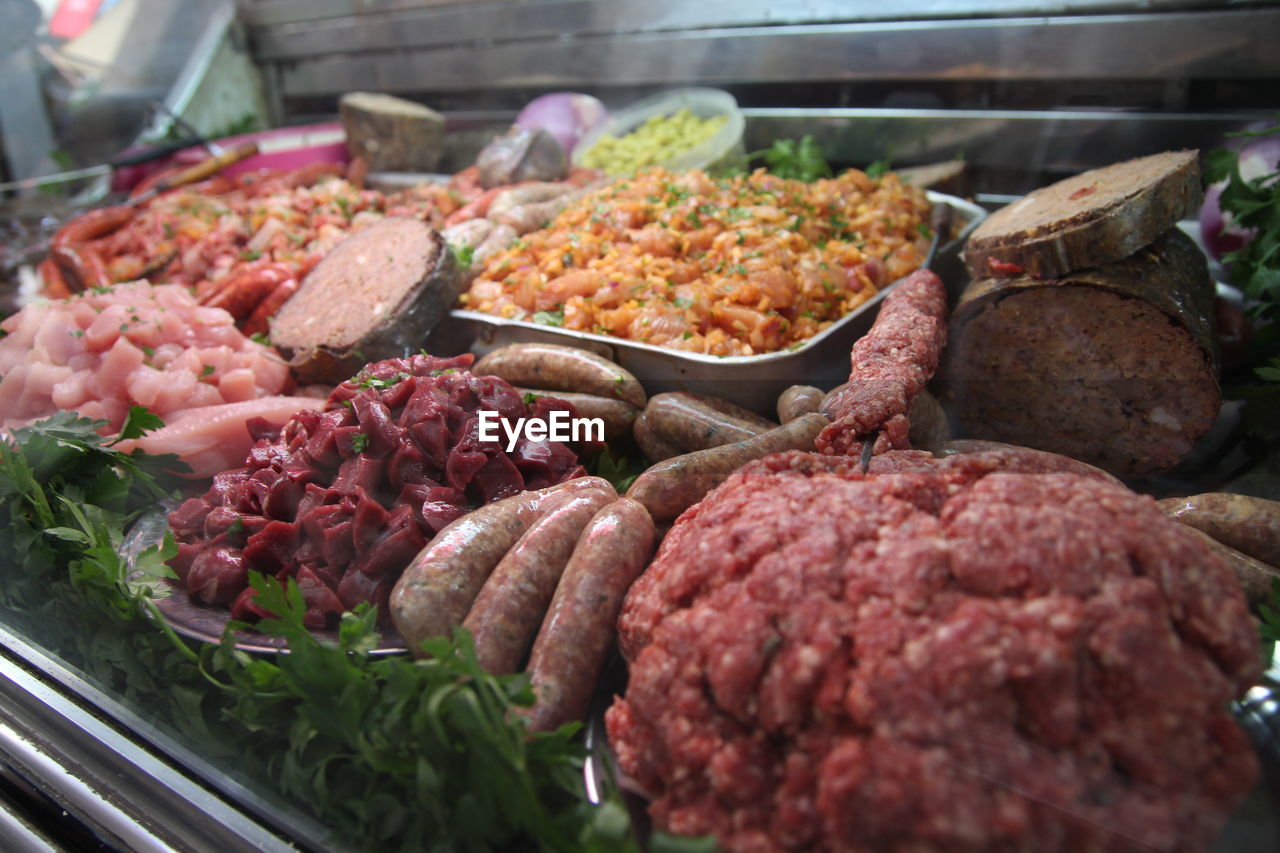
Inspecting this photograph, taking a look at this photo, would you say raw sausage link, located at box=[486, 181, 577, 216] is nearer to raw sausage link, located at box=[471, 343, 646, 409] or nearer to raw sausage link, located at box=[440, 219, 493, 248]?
raw sausage link, located at box=[440, 219, 493, 248]

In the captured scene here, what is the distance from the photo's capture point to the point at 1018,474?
1.38 meters

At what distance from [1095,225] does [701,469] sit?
1.34 m

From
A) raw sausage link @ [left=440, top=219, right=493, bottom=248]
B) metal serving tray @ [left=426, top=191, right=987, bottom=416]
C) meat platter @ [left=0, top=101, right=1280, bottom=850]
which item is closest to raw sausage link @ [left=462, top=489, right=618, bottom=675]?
meat platter @ [left=0, top=101, right=1280, bottom=850]

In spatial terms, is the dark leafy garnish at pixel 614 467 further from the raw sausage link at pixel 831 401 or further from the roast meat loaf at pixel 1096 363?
the roast meat loaf at pixel 1096 363

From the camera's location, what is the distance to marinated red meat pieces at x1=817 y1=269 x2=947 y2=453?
1733 millimetres

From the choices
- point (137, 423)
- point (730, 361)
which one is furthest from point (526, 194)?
point (137, 423)

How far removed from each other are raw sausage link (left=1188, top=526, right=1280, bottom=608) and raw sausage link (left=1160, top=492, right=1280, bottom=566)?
3cm

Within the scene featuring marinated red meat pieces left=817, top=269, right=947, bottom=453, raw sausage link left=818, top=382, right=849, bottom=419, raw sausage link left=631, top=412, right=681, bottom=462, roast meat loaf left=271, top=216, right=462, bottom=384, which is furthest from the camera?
roast meat loaf left=271, top=216, right=462, bottom=384

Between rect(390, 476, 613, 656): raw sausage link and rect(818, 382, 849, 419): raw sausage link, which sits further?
rect(818, 382, 849, 419): raw sausage link

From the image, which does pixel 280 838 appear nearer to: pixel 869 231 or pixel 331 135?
pixel 869 231

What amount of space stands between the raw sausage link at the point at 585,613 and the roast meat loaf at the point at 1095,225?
141 cm

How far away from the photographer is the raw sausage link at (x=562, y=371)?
2.38 m

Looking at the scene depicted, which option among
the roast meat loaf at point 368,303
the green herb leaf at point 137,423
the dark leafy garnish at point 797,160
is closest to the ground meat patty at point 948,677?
the green herb leaf at point 137,423

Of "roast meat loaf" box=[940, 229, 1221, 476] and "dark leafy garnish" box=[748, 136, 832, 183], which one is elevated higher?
"dark leafy garnish" box=[748, 136, 832, 183]
